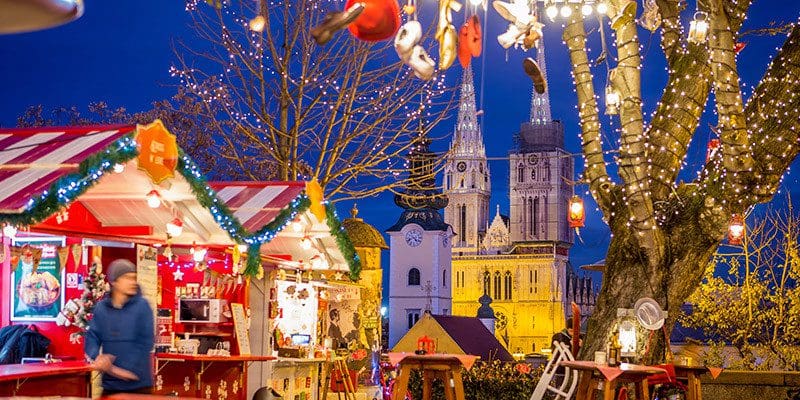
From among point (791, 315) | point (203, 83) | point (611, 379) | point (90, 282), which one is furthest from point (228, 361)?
point (791, 315)

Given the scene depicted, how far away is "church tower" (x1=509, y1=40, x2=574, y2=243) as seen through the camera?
146375mm

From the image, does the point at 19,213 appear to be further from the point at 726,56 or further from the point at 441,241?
the point at 441,241

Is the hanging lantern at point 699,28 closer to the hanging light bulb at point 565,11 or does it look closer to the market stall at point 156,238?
the hanging light bulb at point 565,11

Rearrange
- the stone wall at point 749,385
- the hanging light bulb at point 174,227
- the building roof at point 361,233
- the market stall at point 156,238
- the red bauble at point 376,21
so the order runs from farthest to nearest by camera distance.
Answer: the building roof at point 361,233
the stone wall at point 749,385
the hanging light bulb at point 174,227
the market stall at point 156,238
the red bauble at point 376,21

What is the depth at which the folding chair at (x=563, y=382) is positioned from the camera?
509 inches

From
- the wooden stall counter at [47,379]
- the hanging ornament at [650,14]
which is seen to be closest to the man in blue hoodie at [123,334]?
the wooden stall counter at [47,379]

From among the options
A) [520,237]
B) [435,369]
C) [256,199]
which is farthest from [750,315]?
[520,237]

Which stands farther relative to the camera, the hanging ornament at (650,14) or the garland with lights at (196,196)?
the hanging ornament at (650,14)

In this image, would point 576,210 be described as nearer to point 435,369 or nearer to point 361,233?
point 435,369

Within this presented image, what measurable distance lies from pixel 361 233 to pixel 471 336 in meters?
5.94

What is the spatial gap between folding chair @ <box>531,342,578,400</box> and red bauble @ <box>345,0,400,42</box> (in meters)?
8.39

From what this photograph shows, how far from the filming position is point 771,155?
11.4 meters

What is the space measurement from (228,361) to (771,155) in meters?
7.02

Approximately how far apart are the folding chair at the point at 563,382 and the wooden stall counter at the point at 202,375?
3.58m
